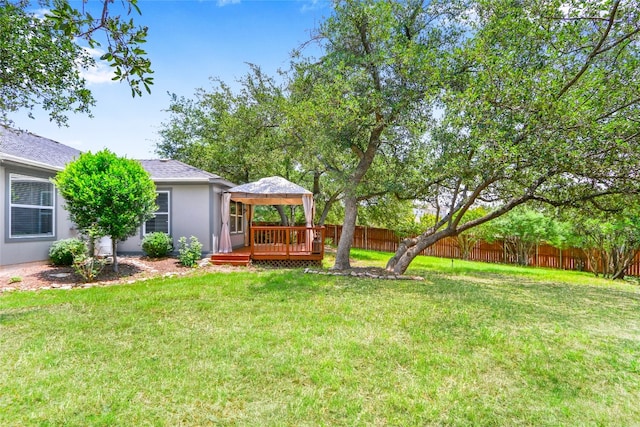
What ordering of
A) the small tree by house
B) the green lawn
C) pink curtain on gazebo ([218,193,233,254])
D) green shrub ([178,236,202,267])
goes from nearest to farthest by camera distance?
the green lawn, the small tree by house, green shrub ([178,236,202,267]), pink curtain on gazebo ([218,193,233,254])

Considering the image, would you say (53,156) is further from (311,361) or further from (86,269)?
(311,361)

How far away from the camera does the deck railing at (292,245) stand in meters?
10.8

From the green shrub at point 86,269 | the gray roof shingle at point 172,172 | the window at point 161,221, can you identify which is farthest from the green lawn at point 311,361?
the gray roof shingle at point 172,172

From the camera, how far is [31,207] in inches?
370

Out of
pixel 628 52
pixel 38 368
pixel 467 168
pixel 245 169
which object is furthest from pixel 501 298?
pixel 245 169

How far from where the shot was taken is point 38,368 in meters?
3.37

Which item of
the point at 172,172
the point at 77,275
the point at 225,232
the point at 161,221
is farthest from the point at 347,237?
the point at 77,275

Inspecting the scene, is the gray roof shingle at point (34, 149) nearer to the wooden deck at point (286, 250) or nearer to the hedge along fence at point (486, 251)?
the wooden deck at point (286, 250)

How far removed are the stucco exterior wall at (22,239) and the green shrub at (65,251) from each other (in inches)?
17.3

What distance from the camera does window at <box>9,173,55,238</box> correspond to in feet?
29.1

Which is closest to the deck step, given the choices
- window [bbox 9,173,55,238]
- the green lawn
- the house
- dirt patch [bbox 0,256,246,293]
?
dirt patch [bbox 0,256,246,293]

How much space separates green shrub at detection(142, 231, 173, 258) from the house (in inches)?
29.9

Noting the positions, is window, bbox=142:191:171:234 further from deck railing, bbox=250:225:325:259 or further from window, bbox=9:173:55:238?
deck railing, bbox=250:225:325:259

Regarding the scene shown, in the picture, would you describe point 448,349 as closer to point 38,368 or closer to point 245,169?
point 38,368
